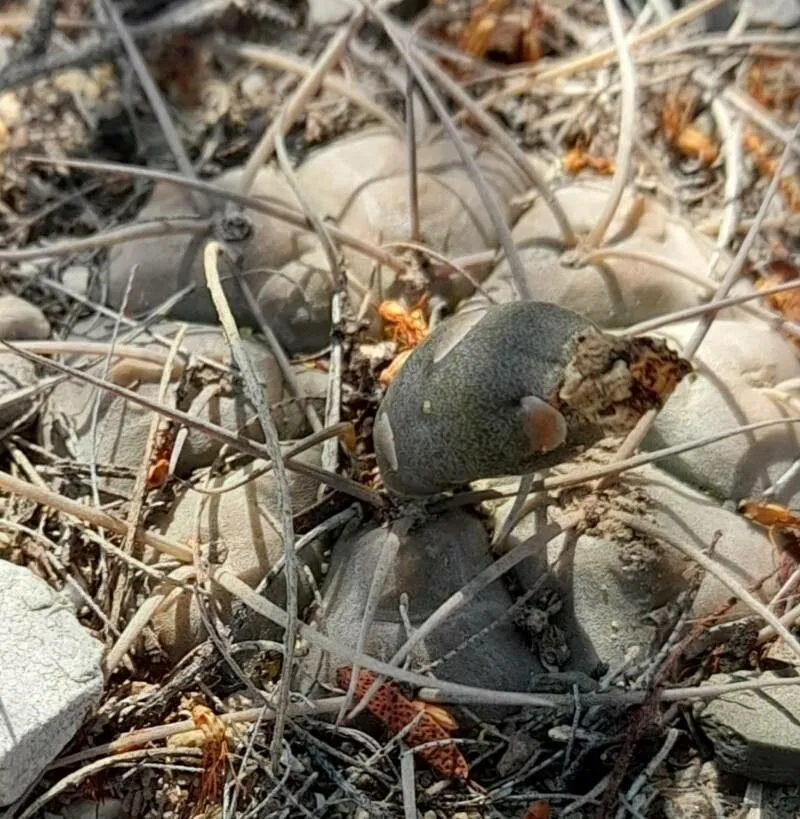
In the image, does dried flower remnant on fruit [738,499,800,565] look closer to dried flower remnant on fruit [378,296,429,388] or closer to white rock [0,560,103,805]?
dried flower remnant on fruit [378,296,429,388]

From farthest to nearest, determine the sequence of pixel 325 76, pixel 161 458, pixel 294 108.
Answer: pixel 325 76 → pixel 294 108 → pixel 161 458

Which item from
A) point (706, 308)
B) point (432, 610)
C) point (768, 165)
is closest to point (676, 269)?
point (706, 308)

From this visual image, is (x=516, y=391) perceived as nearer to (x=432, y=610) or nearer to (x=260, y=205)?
(x=432, y=610)

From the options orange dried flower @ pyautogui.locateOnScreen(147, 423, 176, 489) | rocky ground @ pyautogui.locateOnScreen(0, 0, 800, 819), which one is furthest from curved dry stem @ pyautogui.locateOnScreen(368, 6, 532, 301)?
orange dried flower @ pyautogui.locateOnScreen(147, 423, 176, 489)

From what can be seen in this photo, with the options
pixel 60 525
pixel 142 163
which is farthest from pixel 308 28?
pixel 60 525

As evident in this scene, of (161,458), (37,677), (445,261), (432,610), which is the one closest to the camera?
(37,677)

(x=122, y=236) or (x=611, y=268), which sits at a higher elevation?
(x=122, y=236)

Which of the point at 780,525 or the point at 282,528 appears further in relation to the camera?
Result: the point at 780,525
